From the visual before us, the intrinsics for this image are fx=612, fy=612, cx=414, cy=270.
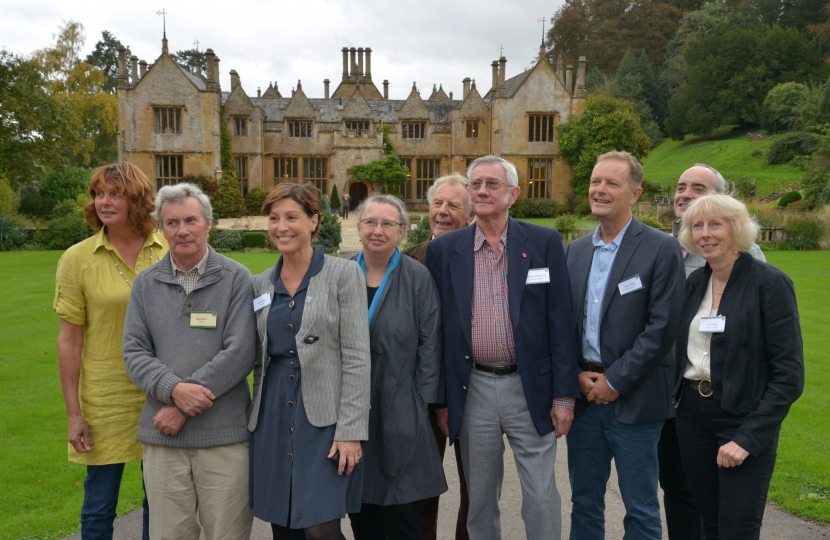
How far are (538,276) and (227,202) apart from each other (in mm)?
29847

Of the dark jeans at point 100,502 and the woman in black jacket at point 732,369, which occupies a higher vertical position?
the woman in black jacket at point 732,369

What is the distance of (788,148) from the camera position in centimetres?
3591

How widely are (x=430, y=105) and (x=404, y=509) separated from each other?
Result: 35247mm

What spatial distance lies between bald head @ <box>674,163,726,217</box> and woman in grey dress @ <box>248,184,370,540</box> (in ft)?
8.04

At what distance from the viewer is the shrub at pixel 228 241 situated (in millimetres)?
21875

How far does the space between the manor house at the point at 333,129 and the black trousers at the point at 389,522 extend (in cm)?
3003

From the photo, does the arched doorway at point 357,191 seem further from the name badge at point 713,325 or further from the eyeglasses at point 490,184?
the name badge at point 713,325

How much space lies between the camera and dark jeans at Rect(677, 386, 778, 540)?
282cm

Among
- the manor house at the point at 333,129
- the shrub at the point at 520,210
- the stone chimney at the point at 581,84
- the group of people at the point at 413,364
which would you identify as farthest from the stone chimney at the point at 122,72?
the group of people at the point at 413,364

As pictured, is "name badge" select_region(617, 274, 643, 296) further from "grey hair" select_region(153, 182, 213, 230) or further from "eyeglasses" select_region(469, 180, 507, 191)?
"grey hair" select_region(153, 182, 213, 230)

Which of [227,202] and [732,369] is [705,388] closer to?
[732,369]

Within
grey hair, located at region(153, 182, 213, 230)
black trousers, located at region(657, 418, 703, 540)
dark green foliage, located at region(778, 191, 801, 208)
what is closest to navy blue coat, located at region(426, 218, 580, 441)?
black trousers, located at region(657, 418, 703, 540)

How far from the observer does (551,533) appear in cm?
317

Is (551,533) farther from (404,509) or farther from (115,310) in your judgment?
(115,310)
